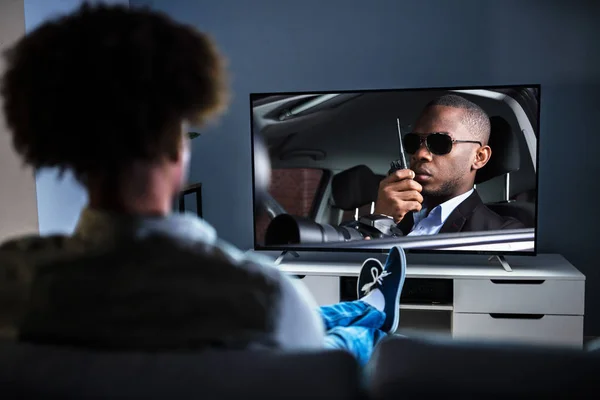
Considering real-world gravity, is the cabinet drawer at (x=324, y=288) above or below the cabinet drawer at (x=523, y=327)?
above

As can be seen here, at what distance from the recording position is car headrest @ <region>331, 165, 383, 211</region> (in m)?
3.11

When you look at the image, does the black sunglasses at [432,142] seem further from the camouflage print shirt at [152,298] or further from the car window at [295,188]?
the camouflage print shirt at [152,298]

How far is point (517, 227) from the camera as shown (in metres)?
2.99

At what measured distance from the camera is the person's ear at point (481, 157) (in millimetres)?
2961

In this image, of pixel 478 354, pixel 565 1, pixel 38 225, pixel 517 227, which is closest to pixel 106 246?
pixel 478 354

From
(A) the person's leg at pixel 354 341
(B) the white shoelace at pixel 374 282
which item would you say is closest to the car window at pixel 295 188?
(B) the white shoelace at pixel 374 282

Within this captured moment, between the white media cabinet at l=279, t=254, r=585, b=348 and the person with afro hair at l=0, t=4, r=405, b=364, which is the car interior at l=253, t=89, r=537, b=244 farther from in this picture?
the person with afro hair at l=0, t=4, r=405, b=364

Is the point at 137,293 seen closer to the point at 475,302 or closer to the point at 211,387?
the point at 211,387

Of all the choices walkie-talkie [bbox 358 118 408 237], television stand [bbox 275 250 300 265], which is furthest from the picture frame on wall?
walkie-talkie [bbox 358 118 408 237]

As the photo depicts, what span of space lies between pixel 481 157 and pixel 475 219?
1.04 ft

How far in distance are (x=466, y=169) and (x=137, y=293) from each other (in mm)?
2449

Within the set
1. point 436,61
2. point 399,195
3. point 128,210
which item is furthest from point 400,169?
point 128,210

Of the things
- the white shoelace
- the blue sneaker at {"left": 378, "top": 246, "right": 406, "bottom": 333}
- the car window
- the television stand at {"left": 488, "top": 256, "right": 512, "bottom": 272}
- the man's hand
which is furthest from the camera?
the car window

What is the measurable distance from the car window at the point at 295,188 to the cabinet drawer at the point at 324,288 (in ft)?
1.20
